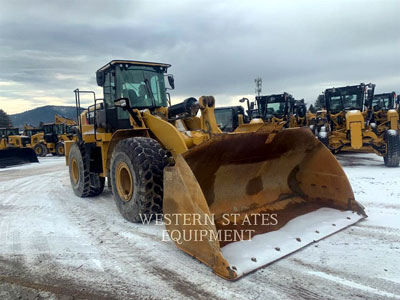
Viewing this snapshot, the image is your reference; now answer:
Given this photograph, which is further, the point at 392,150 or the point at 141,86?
the point at 392,150

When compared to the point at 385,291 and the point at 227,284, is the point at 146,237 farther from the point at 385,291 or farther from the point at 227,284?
the point at 385,291

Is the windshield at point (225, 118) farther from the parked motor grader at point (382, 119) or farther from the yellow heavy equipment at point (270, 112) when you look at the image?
the parked motor grader at point (382, 119)

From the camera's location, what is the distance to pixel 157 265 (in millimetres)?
3299

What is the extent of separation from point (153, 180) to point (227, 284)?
1870mm

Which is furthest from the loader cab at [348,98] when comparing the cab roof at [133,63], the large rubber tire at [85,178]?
the large rubber tire at [85,178]

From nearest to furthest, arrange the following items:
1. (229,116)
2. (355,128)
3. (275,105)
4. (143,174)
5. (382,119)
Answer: (143,174) → (355,128) → (382,119) → (229,116) → (275,105)

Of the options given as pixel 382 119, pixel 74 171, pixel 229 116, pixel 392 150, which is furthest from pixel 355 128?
pixel 74 171

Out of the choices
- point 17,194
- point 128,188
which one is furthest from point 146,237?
point 17,194

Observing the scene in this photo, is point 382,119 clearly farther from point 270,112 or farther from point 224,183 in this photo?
point 224,183

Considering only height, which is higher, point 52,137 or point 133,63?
point 133,63

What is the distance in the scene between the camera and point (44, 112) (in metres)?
88.4

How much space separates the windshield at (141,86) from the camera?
569 centimetres

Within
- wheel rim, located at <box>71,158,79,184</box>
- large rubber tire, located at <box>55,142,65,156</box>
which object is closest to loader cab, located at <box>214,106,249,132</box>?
wheel rim, located at <box>71,158,79,184</box>

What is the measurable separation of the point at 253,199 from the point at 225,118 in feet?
35.5
